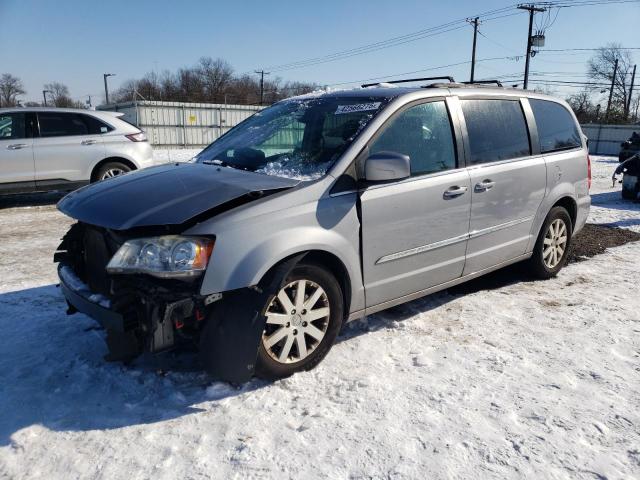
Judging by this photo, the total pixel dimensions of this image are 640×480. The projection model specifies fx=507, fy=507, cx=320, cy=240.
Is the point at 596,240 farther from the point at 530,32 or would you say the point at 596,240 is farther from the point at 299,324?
the point at 530,32

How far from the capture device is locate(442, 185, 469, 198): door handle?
12.4 feet

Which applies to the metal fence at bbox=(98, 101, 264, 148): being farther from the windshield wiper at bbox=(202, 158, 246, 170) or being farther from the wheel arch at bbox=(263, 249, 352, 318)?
the wheel arch at bbox=(263, 249, 352, 318)

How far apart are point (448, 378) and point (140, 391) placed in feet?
6.11

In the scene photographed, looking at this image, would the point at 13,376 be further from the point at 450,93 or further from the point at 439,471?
the point at 450,93

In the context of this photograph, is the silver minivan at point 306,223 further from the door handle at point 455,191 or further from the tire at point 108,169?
the tire at point 108,169

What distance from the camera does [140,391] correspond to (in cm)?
297

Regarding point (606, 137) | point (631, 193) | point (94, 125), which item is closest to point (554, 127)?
point (631, 193)

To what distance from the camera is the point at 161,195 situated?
2979 millimetres

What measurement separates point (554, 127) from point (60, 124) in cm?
786

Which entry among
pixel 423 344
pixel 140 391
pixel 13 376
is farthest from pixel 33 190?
pixel 423 344

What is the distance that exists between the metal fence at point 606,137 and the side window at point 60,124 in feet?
104

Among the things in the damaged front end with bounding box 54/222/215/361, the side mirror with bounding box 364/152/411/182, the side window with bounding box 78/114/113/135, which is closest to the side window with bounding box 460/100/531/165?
the side mirror with bounding box 364/152/411/182

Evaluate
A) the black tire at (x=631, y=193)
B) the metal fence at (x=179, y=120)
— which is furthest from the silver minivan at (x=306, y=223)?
the metal fence at (x=179, y=120)

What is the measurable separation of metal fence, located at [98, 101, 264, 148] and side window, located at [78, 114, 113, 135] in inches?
778
